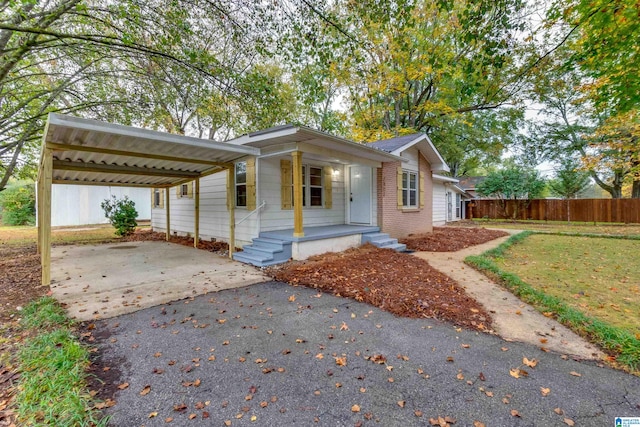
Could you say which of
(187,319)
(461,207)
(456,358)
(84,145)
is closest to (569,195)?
(461,207)

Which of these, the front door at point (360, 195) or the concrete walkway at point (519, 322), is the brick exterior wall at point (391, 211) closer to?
the front door at point (360, 195)

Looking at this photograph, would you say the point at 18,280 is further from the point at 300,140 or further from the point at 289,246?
the point at 300,140

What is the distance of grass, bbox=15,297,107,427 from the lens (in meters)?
1.75

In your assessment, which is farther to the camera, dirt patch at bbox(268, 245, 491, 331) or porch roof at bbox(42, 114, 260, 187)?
porch roof at bbox(42, 114, 260, 187)

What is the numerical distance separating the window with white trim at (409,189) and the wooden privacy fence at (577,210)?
12.0 metres

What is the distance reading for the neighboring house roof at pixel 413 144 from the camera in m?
8.83

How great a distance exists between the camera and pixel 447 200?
18.0m

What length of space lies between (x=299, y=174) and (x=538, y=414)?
5501mm

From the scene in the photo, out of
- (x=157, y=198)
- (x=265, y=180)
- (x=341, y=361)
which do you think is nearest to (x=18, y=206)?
(x=157, y=198)

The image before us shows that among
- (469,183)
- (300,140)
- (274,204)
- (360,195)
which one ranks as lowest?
(274,204)

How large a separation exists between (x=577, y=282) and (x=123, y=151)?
29.2 feet

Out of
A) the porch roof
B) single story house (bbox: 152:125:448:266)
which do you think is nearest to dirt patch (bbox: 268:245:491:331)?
single story house (bbox: 152:125:448:266)

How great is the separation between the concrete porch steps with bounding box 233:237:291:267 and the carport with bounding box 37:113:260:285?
1.79 feet

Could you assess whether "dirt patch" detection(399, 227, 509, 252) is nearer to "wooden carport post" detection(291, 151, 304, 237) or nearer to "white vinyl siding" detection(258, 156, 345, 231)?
"white vinyl siding" detection(258, 156, 345, 231)
